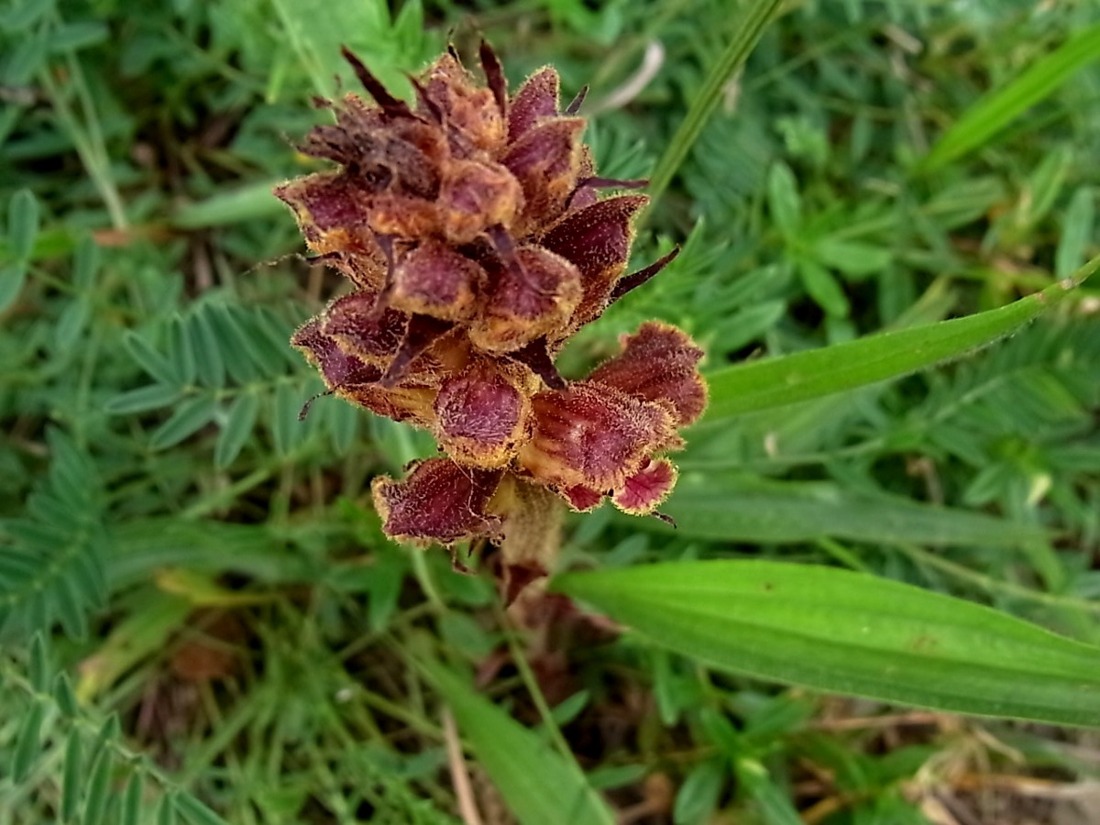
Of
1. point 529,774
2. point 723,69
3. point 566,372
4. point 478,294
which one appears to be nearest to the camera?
point 478,294

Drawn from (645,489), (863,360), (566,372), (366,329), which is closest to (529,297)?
(366,329)

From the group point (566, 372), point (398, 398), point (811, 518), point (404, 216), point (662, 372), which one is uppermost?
point (404, 216)

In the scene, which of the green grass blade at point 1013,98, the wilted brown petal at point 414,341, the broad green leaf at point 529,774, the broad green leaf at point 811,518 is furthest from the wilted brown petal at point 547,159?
the green grass blade at point 1013,98

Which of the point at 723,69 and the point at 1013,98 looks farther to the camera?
the point at 1013,98

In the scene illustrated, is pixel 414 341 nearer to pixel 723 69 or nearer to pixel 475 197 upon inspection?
pixel 475 197

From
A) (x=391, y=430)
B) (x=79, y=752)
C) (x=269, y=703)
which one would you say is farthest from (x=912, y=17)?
(x=79, y=752)

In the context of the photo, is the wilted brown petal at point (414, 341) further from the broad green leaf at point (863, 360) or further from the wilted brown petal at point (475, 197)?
the broad green leaf at point (863, 360)
